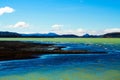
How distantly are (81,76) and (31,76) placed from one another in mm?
5838

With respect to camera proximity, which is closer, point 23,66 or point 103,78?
point 103,78

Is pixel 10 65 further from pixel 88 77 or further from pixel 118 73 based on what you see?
pixel 118 73

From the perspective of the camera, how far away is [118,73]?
3316 centimetres

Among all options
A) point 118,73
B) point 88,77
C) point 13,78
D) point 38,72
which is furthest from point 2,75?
point 118,73

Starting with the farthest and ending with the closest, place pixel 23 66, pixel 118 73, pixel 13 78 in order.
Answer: pixel 23 66 → pixel 118 73 → pixel 13 78

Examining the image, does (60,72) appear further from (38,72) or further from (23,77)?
(23,77)

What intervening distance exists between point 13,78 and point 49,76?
4273mm

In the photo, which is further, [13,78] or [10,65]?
[10,65]

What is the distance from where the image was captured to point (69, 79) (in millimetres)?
29734

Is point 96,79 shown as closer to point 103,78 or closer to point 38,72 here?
point 103,78

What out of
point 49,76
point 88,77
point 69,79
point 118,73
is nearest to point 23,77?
point 49,76

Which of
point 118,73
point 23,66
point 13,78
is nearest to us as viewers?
point 13,78

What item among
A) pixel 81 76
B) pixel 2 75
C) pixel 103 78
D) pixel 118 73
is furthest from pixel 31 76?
pixel 118 73

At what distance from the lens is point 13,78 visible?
1171 inches
